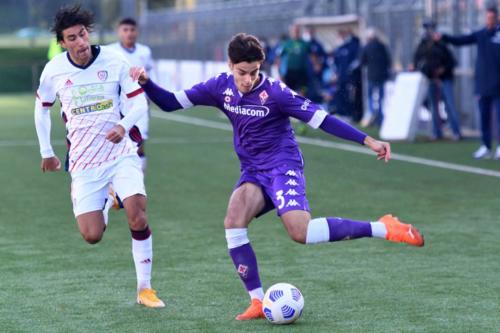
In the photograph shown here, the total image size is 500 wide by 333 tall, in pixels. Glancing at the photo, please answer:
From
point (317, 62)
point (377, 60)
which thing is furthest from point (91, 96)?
point (317, 62)

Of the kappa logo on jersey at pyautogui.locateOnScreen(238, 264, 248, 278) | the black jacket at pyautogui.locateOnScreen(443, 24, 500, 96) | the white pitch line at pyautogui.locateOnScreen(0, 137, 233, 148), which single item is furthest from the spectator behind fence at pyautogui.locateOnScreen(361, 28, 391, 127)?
the kappa logo on jersey at pyautogui.locateOnScreen(238, 264, 248, 278)

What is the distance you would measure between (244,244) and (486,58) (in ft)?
37.3

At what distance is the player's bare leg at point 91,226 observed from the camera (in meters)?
8.05

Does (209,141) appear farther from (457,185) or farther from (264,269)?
(264,269)

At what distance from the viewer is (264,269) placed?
9281 millimetres

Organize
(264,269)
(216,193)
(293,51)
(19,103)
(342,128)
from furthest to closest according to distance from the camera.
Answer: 1. (19,103)
2. (293,51)
3. (216,193)
4. (264,269)
5. (342,128)

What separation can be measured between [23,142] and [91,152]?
1521 cm

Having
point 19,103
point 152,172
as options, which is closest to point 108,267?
point 152,172

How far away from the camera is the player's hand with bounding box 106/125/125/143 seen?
7691mm

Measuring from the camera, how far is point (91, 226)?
8078mm

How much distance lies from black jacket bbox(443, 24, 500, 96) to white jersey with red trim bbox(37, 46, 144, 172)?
34.2 ft

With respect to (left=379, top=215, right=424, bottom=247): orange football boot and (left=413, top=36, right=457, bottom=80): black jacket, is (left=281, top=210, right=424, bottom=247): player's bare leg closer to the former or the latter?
(left=379, top=215, right=424, bottom=247): orange football boot

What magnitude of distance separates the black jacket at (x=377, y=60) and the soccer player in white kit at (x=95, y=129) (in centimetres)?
1695

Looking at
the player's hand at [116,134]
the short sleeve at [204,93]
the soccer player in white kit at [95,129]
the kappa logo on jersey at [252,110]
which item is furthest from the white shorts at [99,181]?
the kappa logo on jersey at [252,110]
